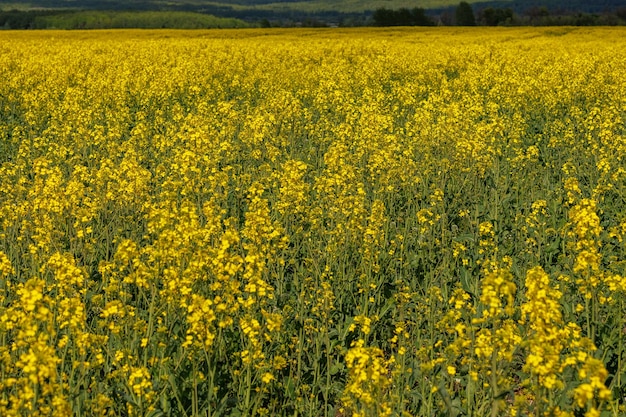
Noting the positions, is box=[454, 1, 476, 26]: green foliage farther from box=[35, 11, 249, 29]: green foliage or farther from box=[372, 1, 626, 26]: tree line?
box=[35, 11, 249, 29]: green foliage

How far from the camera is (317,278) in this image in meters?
6.25

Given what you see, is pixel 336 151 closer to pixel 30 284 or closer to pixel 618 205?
pixel 618 205

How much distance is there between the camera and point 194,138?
8.65 m

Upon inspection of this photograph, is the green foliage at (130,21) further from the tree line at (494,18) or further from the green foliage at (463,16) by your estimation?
the green foliage at (463,16)

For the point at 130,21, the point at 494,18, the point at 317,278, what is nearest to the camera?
the point at 317,278

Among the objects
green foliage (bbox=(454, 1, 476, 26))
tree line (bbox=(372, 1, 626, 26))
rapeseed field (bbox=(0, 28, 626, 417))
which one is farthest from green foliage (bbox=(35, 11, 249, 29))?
rapeseed field (bbox=(0, 28, 626, 417))

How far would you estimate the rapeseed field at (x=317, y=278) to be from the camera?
411 cm

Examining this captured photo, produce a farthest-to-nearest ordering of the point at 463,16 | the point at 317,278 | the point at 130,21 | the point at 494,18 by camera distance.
A: the point at 130,21 < the point at 463,16 < the point at 494,18 < the point at 317,278

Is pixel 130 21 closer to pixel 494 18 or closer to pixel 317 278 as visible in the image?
pixel 494 18

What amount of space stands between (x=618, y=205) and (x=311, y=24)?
236 feet

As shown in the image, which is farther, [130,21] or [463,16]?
[130,21]

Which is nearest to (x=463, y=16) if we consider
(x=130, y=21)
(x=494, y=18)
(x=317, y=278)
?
(x=494, y=18)

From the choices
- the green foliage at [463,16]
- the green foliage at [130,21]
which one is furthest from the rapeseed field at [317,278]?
the green foliage at [130,21]

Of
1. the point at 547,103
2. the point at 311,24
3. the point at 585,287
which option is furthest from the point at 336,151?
the point at 311,24
